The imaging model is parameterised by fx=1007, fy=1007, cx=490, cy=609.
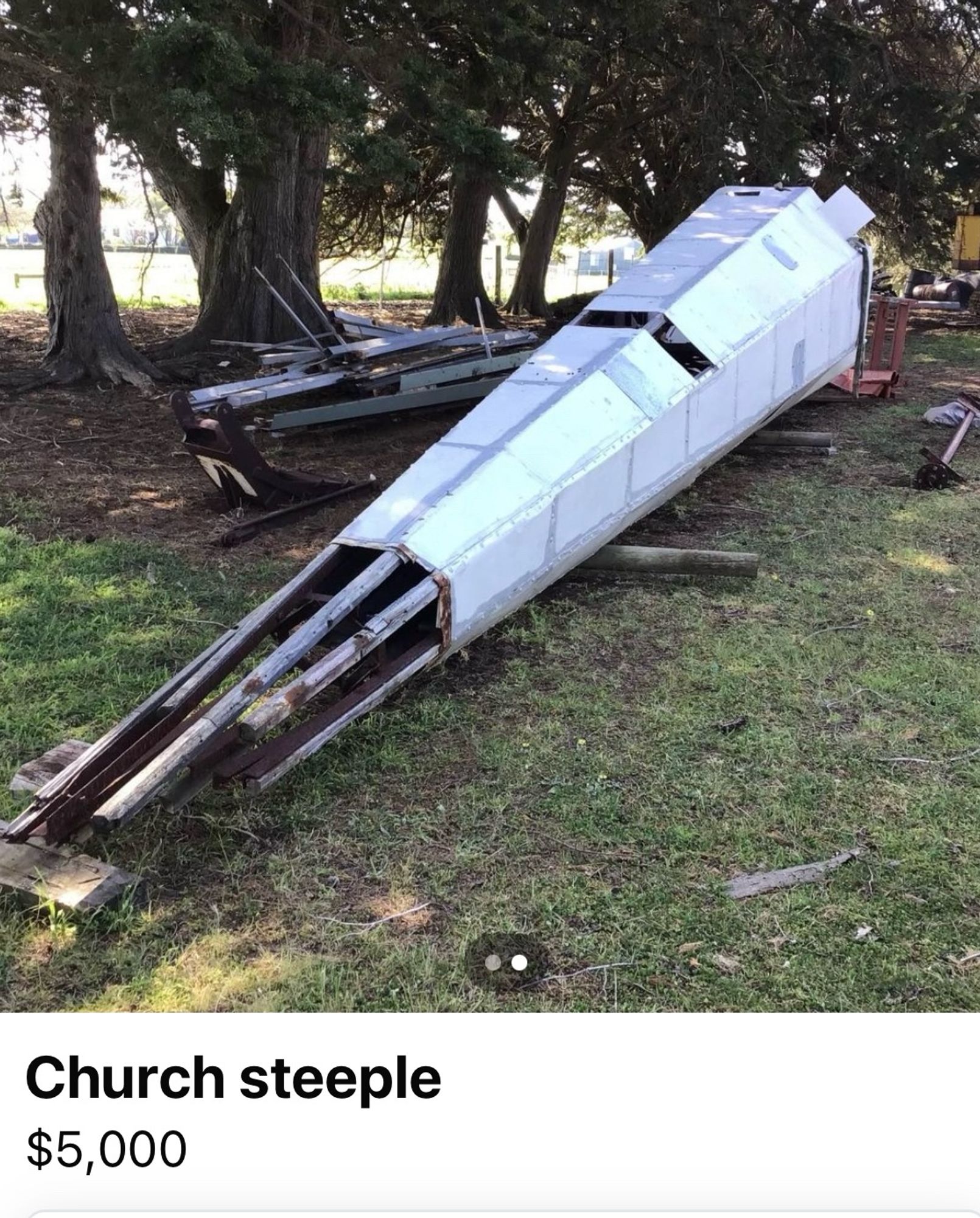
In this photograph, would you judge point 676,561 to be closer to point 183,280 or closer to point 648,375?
point 648,375

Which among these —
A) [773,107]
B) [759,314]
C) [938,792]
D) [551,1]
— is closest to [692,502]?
[759,314]

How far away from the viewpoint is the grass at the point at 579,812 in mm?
3248

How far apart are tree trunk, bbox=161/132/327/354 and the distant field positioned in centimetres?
103

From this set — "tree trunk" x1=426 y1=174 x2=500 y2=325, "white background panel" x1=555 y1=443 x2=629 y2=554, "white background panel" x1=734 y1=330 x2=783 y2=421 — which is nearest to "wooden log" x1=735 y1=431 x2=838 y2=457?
"white background panel" x1=734 y1=330 x2=783 y2=421

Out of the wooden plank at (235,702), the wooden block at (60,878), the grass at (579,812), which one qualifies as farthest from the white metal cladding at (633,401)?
the wooden block at (60,878)

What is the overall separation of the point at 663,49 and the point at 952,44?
693 cm

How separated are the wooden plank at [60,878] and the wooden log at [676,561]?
369 centimetres

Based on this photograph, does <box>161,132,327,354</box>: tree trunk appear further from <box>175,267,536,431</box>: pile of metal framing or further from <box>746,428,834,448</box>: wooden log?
<box>746,428,834,448</box>: wooden log

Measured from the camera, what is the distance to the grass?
3.25 metres

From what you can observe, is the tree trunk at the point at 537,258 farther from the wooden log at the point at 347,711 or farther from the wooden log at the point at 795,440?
the wooden log at the point at 347,711

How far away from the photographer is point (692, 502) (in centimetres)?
821

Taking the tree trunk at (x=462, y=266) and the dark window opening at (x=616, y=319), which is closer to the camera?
the dark window opening at (x=616, y=319)

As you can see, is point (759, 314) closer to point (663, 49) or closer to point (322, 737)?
point (322, 737)

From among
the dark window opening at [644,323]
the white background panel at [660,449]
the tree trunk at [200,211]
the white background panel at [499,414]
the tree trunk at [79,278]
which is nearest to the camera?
the white background panel at [499,414]
